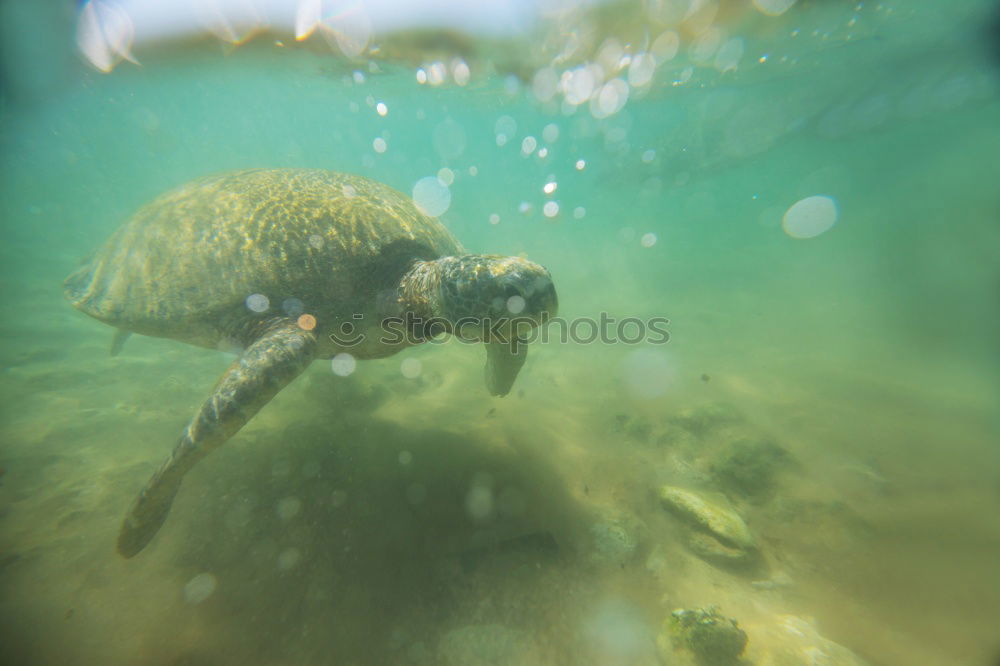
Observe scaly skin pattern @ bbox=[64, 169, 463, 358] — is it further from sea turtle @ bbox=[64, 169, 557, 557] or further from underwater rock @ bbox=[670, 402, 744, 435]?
underwater rock @ bbox=[670, 402, 744, 435]

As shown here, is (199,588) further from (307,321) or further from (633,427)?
(633,427)

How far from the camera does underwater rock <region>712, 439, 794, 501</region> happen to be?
205 inches

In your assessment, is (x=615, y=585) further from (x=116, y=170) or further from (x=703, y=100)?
(x=116, y=170)

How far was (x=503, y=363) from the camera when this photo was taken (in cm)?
586

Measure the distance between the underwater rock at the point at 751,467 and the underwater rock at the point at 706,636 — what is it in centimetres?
→ 256

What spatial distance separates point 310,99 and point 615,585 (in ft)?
139

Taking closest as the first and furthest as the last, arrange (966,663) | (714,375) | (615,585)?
(966,663) < (615,585) < (714,375)

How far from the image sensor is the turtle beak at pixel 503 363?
5.60 metres

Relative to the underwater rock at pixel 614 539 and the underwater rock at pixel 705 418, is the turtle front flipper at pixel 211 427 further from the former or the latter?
the underwater rock at pixel 705 418

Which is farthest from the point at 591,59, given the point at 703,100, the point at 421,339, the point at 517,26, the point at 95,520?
the point at 95,520

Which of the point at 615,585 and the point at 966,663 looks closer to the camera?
the point at 966,663

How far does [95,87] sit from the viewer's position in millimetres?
21203

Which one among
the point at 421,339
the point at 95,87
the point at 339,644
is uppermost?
the point at 95,87

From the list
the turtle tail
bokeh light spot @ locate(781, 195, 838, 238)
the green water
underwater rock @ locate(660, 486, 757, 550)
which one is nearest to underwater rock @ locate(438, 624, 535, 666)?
the green water
